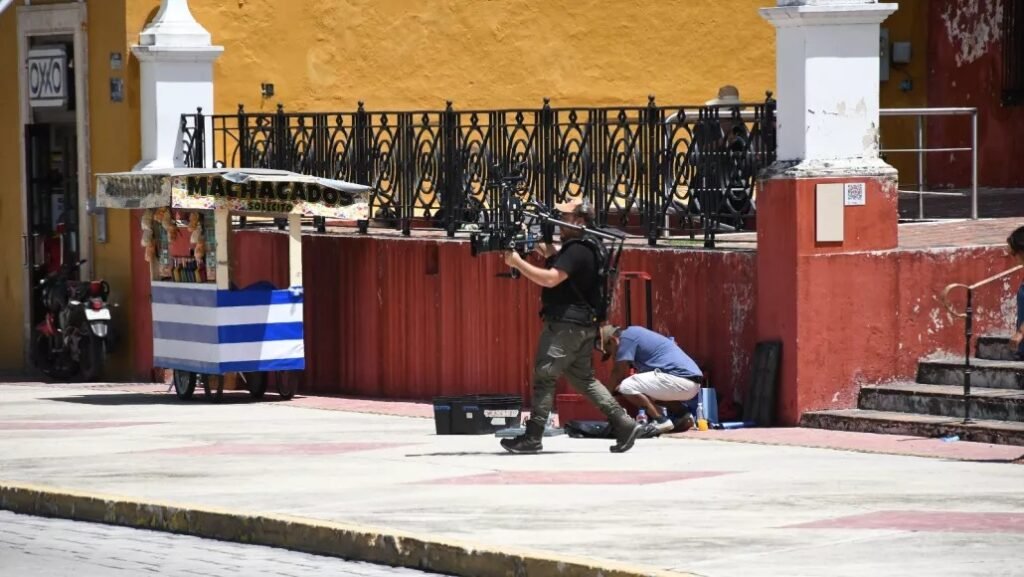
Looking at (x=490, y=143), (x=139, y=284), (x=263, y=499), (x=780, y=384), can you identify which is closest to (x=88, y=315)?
(x=139, y=284)

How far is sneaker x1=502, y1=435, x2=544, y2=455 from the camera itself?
15086 millimetres

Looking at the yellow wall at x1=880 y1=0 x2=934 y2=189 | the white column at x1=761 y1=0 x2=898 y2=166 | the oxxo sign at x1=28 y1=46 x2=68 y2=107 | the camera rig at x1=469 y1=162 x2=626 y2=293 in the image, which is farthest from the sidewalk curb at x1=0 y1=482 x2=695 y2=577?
the yellow wall at x1=880 y1=0 x2=934 y2=189

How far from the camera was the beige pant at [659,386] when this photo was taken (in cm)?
1641

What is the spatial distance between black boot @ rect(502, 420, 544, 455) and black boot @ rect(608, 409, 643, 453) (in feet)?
1.65

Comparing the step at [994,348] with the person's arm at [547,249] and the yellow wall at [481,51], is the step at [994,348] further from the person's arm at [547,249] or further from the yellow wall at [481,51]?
the yellow wall at [481,51]

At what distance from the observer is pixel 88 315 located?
2259 centimetres

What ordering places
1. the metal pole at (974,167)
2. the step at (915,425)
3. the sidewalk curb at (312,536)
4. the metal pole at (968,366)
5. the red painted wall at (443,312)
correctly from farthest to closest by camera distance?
the metal pole at (974,167)
the red painted wall at (443,312)
the metal pole at (968,366)
the step at (915,425)
the sidewalk curb at (312,536)

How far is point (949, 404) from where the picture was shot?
52.7 feet

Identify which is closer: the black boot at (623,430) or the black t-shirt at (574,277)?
the black t-shirt at (574,277)

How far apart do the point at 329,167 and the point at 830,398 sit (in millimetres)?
6892

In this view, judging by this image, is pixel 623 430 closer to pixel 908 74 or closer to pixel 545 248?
pixel 545 248

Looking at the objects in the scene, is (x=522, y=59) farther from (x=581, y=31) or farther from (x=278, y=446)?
(x=278, y=446)

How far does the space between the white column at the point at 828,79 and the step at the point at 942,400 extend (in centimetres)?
176

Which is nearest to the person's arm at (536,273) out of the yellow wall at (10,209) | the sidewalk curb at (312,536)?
the sidewalk curb at (312,536)
